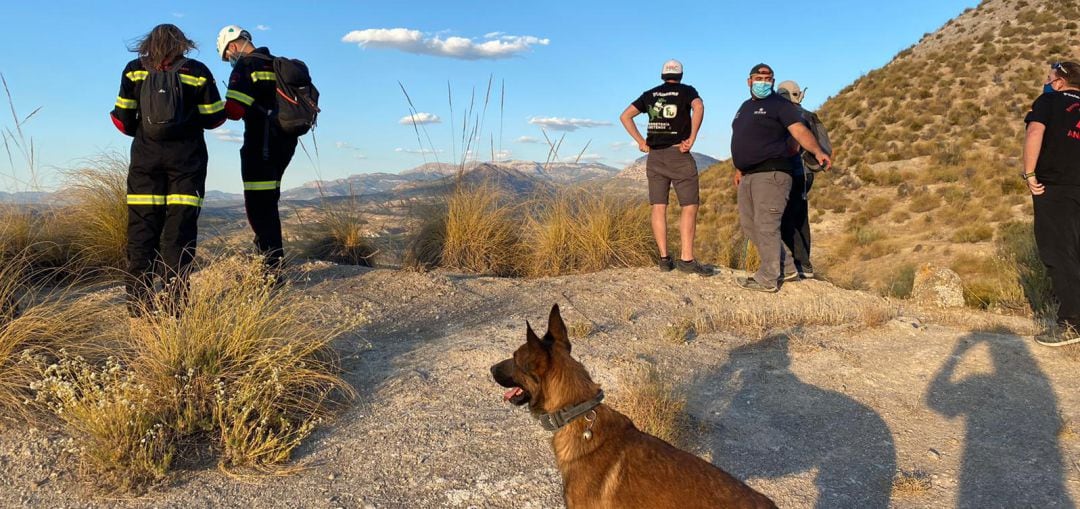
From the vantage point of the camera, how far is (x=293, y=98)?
6.04 m

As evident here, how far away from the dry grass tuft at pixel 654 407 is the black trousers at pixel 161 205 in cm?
→ 335

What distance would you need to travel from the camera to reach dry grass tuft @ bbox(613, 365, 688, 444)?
3613 millimetres

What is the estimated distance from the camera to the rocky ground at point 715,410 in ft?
10.2

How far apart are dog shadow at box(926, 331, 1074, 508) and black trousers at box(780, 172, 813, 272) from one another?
99.4 inches

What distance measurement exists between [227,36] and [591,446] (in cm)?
546

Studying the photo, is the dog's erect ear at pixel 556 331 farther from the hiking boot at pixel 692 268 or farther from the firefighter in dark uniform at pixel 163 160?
the hiking boot at pixel 692 268

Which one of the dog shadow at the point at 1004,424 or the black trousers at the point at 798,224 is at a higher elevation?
the black trousers at the point at 798,224

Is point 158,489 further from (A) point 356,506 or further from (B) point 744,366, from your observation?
(B) point 744,366

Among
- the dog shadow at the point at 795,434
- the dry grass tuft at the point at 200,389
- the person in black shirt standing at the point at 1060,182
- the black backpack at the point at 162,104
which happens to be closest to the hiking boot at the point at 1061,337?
the person in black shirt standing at the point at 1060,182

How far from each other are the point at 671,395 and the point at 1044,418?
7.74ft

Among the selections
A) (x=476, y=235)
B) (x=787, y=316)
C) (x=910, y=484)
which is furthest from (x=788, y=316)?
(x=476, y=235)

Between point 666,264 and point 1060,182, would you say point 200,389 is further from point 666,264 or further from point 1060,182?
point 1060,182

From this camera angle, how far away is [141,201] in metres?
4.80

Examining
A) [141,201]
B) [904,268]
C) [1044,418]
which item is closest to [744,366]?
[1044,418]
